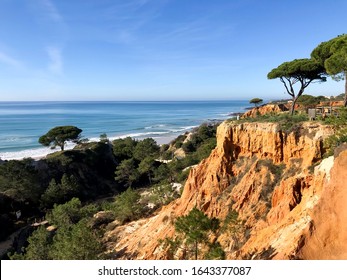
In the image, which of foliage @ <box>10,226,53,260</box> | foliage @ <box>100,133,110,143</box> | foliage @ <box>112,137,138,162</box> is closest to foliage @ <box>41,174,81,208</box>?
foliage @ <box>10,226,53,260</box>

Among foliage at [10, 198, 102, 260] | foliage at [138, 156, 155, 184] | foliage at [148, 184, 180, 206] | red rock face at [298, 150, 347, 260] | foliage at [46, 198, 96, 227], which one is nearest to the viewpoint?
red rock face at [298, 150, 347, 260]

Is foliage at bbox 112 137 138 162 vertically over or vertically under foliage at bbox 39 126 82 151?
under

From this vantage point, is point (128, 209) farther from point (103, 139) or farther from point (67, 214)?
point (103, 139)

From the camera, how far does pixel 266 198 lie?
18875mm

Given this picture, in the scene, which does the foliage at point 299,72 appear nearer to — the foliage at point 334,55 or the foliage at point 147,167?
the foliage at point 334,55

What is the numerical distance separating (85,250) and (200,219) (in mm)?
8302

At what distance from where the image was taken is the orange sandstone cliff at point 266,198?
36.8ft

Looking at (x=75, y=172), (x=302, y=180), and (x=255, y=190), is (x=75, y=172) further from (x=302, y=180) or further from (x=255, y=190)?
(x=302, y=180)

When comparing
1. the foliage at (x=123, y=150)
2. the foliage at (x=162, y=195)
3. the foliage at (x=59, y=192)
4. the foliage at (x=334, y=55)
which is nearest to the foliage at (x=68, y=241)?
the foliage at (x=59, y=192)

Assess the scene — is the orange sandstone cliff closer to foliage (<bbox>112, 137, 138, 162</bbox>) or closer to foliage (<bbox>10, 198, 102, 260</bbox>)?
foliage (<bbox>10, 198, 102, 260</bbox>)

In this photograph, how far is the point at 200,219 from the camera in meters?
13.2

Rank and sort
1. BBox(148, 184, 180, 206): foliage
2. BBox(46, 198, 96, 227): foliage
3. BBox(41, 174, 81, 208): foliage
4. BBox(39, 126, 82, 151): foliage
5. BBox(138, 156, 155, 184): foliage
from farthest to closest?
BBox(39, 126, 82, 151): foliage < BBox(138, 156, 155, 184): foliage < BBox(41, 174, 81, 208): foliage < BBox(148, 184, 180, 206): foliage < BBox(46, 198, 96, 227): foliage

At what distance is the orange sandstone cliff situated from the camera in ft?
36.8

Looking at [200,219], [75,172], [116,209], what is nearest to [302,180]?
[200,219]
